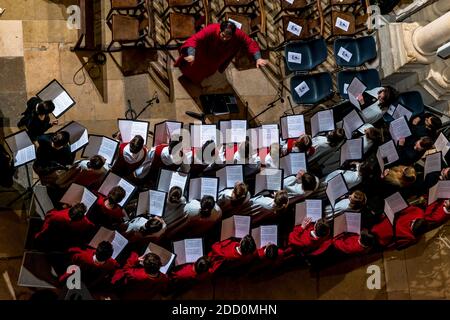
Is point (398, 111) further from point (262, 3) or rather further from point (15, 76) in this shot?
point (15, 76)

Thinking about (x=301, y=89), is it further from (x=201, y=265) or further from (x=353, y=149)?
(x=201, y=265)

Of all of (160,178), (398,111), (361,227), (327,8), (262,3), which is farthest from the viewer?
(327,8)

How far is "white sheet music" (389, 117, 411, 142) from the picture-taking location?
7594mm

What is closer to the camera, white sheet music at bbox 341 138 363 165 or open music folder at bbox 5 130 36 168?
open music folder at bbox 5 130 36 168

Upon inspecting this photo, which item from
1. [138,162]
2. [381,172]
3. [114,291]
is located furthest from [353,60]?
[114,291]

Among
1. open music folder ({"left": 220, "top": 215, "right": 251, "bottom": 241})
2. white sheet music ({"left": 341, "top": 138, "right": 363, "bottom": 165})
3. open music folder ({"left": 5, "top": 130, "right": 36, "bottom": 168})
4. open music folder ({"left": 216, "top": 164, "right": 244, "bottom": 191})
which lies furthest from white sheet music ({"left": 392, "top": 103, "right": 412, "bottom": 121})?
open music folder ({"left": 5, "top": 130, "right": 36, "bottom": 168})

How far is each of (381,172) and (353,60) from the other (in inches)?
86.6

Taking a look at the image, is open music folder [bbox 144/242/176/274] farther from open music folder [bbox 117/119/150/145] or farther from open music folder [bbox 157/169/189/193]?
open music folder [bbox 117/119/150/145]

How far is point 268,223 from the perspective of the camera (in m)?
7.65

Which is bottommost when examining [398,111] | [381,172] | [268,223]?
[268,223]

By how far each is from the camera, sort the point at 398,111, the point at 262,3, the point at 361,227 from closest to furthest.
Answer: the point at 361,227 < the point at 398,111 < the point at 262,3

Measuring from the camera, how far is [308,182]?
6.88 m

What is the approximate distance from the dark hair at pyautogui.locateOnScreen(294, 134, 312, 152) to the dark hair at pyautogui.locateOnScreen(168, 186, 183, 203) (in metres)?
1.73

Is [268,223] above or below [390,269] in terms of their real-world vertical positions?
above
